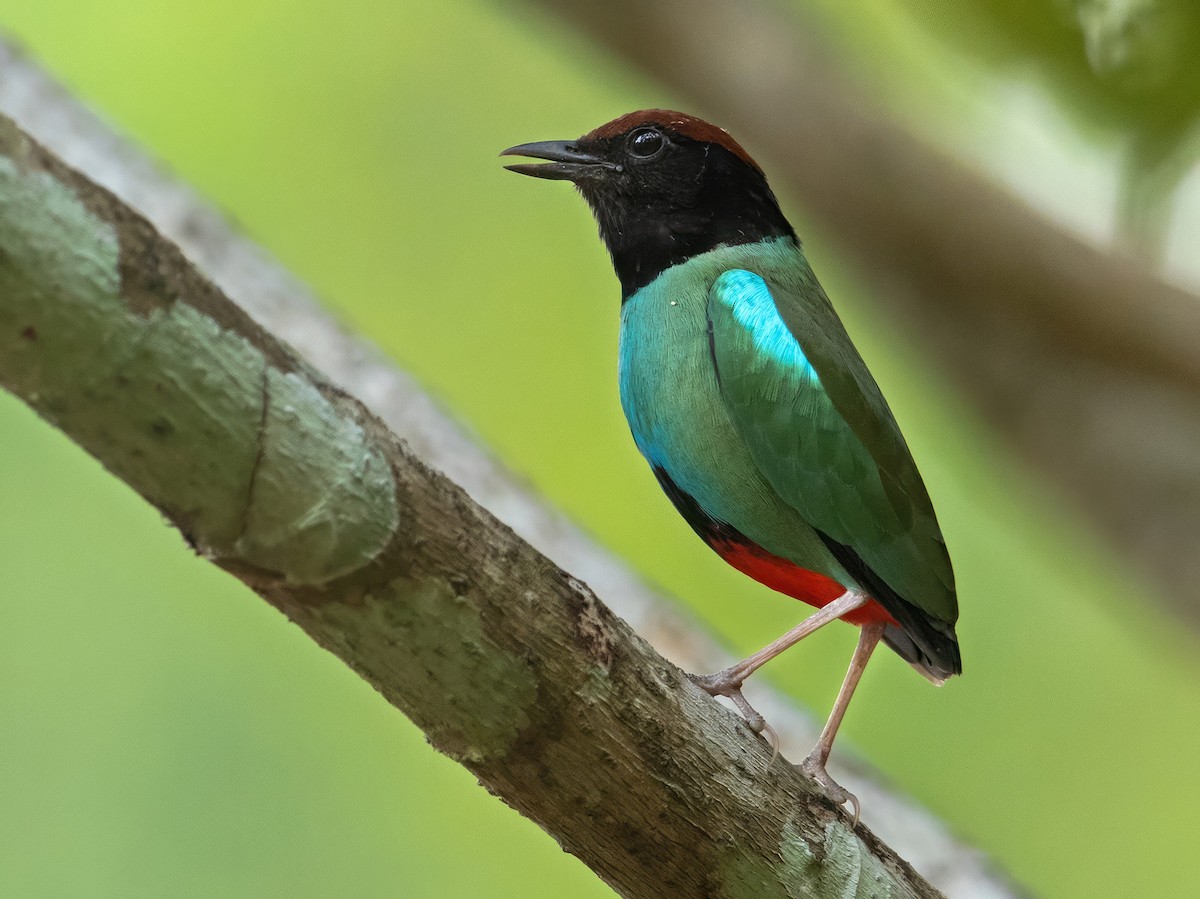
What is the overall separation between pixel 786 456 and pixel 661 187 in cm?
119

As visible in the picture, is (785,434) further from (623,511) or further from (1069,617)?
(1069,617)

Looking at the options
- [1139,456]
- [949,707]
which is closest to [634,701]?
[1139,456]

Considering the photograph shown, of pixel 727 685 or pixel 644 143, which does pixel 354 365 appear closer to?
pixel 644 143

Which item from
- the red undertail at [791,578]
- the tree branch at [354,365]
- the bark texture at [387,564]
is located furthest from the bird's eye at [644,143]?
the bark texture at [387,564]

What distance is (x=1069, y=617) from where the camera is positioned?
8.19 metres

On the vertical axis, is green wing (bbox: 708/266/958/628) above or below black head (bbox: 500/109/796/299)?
below

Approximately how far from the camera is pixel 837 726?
375 cm

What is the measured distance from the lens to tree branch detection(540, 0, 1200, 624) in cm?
476

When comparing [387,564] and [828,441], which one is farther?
[828,441]

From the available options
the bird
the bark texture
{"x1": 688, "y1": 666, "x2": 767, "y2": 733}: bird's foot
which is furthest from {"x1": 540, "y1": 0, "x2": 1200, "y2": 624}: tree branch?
the bark texture

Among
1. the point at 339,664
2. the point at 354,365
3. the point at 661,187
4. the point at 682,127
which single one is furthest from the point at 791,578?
the point at 339,664

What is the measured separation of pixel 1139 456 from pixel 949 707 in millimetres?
3327

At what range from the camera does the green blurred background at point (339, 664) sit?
7188 millimetres

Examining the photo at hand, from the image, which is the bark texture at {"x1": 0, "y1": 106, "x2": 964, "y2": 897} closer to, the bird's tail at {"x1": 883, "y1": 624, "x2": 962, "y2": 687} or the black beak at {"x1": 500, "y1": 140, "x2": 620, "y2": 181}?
the bird's tail at {"x1": 883, "y1": 624, "x2": 962, "y2": 687}
